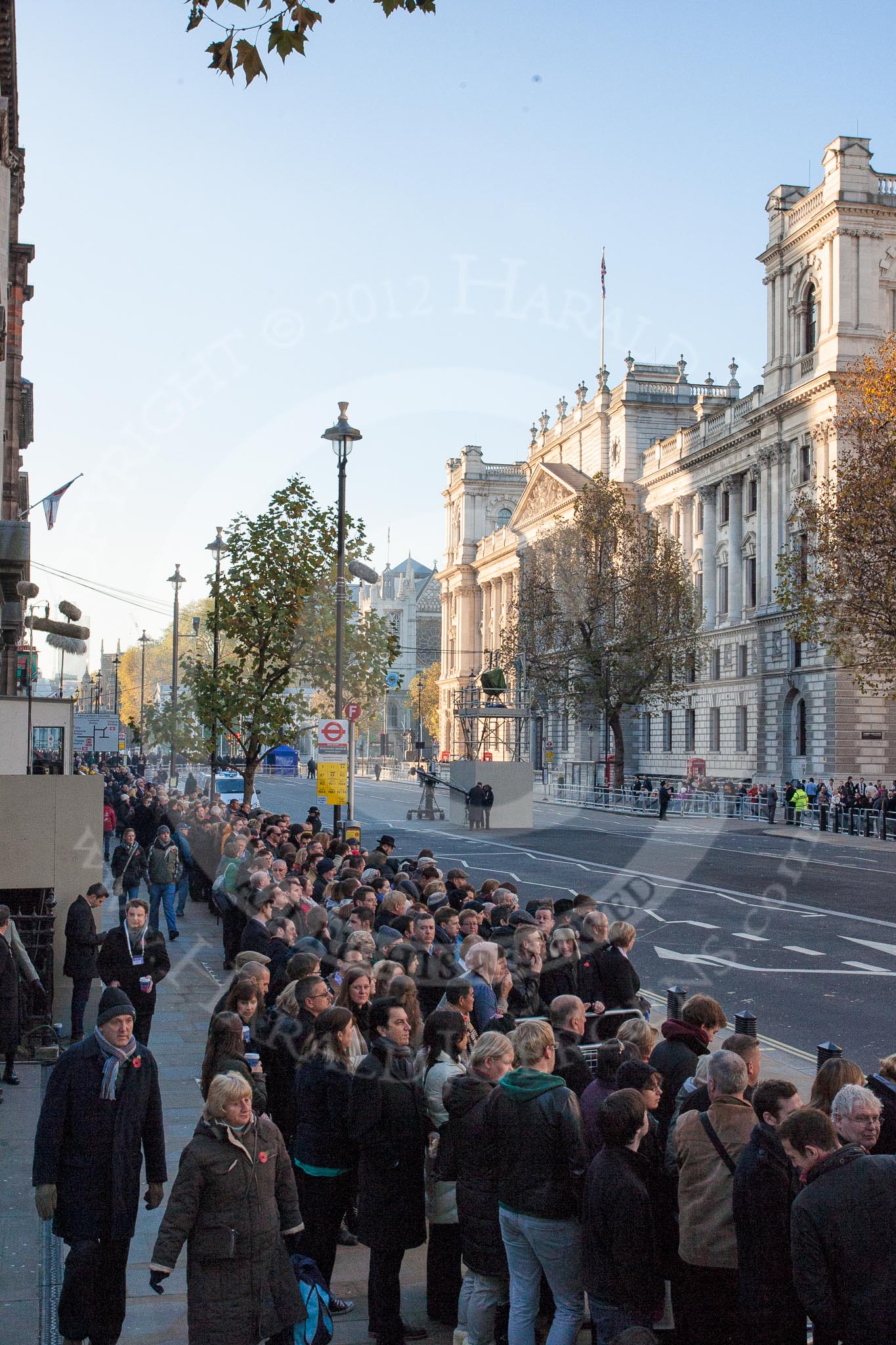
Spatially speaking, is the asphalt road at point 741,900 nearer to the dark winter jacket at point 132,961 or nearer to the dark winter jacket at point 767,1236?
the dark winter jacket at point 132,961

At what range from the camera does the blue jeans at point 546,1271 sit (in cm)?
533

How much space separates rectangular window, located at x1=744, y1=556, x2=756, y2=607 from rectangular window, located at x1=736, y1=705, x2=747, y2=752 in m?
5.04

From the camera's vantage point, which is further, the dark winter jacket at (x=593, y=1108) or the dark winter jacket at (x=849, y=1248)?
the dark winter jacket at (x=593, y=1108)

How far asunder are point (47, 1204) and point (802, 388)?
5228 centimetres

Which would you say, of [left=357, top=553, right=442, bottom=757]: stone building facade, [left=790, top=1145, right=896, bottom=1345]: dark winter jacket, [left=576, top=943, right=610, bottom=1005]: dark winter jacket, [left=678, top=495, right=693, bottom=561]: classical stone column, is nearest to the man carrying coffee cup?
[left=576, top=943, right=610, bottom=1005]: dark winter jacket

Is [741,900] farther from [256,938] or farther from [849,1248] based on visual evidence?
[849,1248]

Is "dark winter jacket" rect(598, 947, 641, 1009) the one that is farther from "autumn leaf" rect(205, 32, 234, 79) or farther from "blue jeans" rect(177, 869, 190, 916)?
"blue jeans" rect(177, 869, 190, 916)

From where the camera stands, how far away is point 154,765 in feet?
276

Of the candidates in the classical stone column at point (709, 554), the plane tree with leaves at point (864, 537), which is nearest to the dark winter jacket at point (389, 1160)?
the plane tree with leaves at point (864, 537)

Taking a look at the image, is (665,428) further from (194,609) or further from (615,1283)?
(615,1283)

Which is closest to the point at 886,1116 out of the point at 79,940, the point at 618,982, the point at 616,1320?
the point at 616,1320

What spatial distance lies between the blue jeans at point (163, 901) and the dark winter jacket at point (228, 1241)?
12.7 metres

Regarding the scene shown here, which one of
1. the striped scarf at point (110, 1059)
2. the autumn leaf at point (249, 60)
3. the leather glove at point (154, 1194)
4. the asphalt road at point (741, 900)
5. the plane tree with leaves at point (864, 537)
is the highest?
the plane tree with leaves at point (864, 537)

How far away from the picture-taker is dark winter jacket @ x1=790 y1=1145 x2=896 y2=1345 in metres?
4.27
